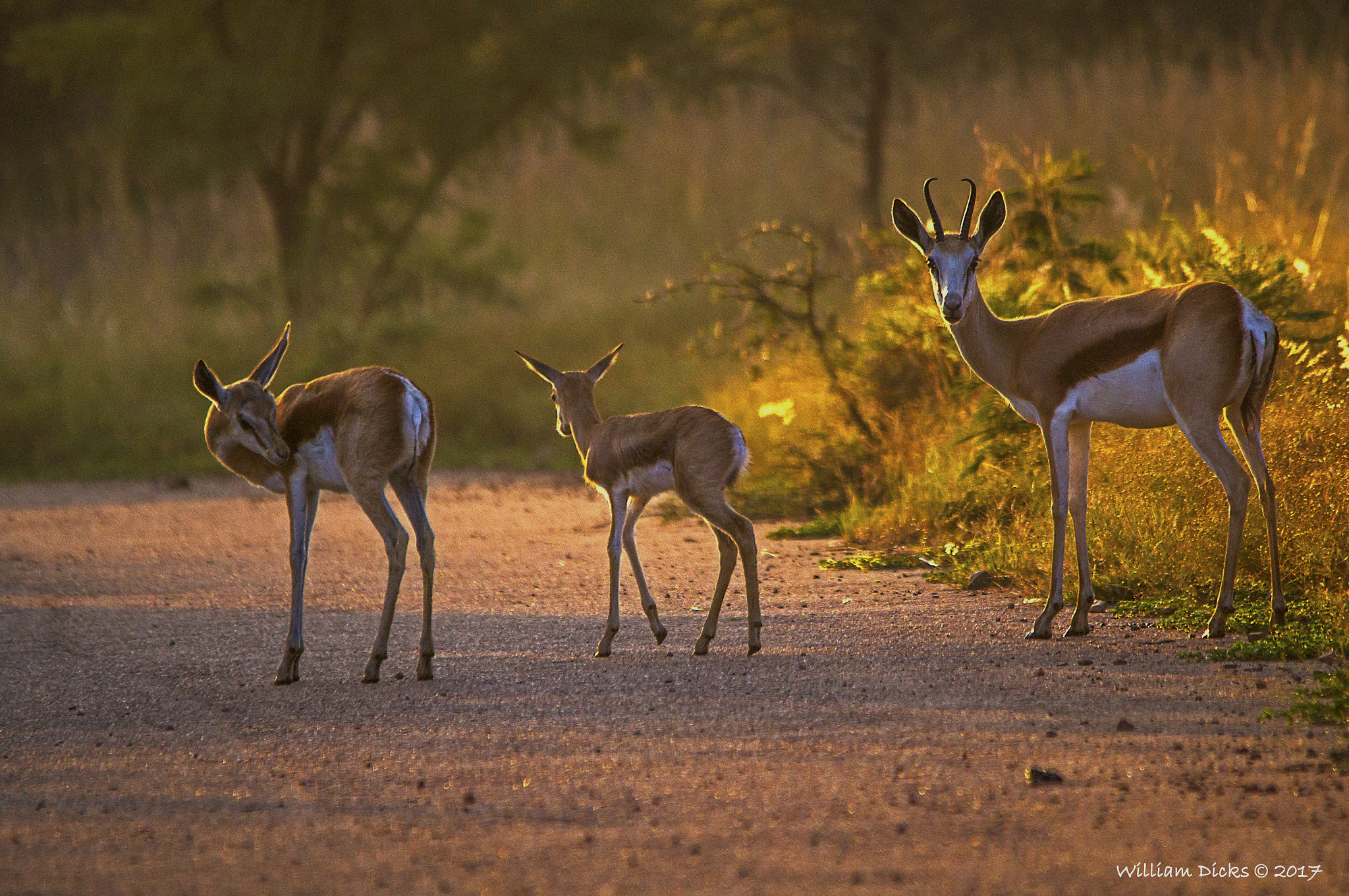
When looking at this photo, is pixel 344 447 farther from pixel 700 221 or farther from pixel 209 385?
pixel 700 221

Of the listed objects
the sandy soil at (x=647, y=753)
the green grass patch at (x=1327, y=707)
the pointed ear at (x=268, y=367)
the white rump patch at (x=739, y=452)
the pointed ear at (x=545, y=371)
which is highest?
the pointed ear at (x=545, y=371)

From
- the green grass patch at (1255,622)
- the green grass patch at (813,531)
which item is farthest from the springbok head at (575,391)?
the green grass patch at (1255,622)

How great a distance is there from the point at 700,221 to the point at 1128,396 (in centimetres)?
2037

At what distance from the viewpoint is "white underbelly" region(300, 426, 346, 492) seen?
738cm

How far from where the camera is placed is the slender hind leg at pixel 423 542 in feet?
22.9

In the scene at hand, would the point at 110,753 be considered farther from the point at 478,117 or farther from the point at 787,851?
the point at 478,117

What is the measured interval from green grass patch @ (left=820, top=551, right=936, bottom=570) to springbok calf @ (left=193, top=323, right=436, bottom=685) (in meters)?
3.22

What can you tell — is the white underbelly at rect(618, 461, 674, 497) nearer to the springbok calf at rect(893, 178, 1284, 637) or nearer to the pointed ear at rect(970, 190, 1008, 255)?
the springbok calf at rect(893, 178, 1284, 637)

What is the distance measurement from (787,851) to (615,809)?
703mm

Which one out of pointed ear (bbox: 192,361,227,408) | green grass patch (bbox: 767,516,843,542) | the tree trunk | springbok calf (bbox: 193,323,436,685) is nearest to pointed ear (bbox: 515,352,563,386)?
springbok calf (bbox: 193,323,436,685)

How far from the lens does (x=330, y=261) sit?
75.9 feet

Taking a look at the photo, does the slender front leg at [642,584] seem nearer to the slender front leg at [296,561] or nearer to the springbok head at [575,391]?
the springbok head at [575,391]

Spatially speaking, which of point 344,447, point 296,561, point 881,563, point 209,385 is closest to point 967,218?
point 881,563

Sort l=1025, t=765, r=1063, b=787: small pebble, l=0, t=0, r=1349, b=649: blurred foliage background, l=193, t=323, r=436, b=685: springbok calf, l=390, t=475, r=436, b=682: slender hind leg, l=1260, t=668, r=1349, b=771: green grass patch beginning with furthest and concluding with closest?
l=0, t=0, r=1349, b=649: blurred foliage background, l=193, t=323, r=436, b=685: springbok calf, l=390, t=475, r=436, b=682: slender hind leg, l=1260, t=668, r=1349, b=771: green grass patch, l=1025, t=765, r=1063, b=787: small pebble
